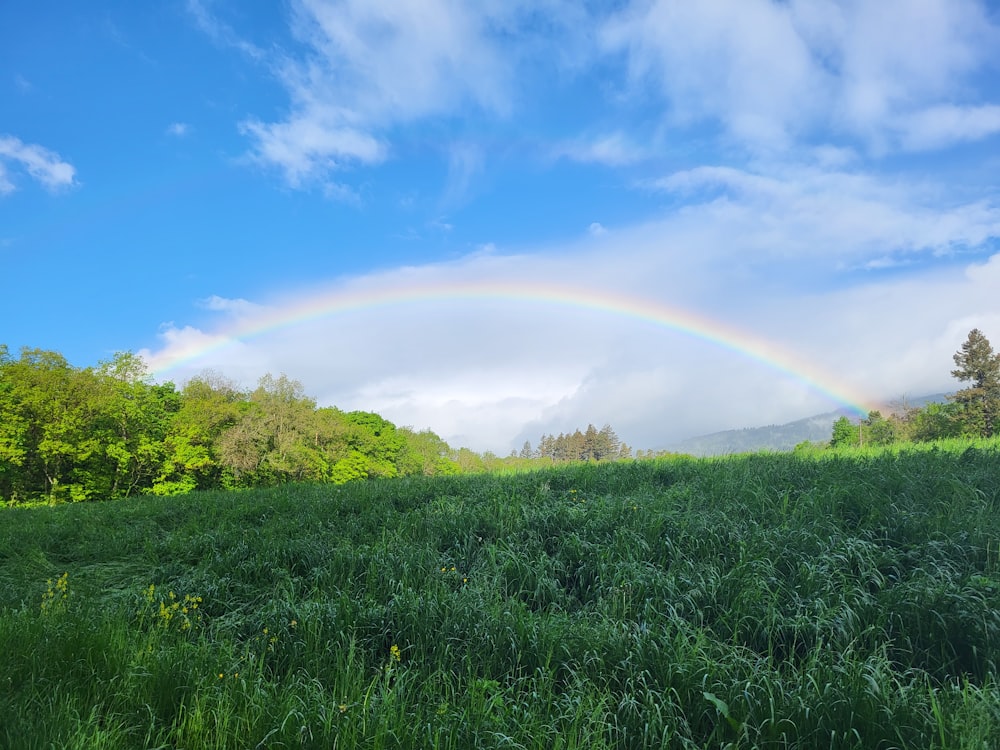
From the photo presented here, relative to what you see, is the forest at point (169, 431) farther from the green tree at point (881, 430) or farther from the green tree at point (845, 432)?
the green tree at point (845, 432)

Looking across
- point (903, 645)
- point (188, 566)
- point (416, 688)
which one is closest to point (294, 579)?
point (188, 566)

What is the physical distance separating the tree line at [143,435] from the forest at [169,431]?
0.09 m

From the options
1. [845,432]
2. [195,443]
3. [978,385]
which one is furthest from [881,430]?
[195,443]

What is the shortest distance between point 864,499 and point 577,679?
18.6 ft

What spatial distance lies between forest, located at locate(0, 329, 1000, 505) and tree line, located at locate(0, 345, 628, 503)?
87 mm

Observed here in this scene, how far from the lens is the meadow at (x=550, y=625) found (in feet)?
10.1

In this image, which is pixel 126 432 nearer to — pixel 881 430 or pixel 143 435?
pixel 143 435

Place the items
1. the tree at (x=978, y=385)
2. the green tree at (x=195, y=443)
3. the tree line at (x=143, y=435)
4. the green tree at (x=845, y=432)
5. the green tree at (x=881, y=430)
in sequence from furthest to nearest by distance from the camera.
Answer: the green tree at (x=845, y=432) → the green tree at (x=881, y=430) → the tree at (x=978, y=385) → the green tree at (x=195, y=443) → the tree line at (x=143, y=435)

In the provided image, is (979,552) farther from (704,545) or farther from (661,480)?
(661,480)

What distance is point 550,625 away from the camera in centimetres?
455

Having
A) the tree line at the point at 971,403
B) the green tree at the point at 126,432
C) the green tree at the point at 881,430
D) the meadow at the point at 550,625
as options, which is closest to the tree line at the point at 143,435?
the green tree at the point at 126,432

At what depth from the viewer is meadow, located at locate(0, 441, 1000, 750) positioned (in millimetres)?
3074

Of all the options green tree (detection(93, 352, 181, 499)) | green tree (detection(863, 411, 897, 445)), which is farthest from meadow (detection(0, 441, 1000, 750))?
green tree (detection(863, 411, 897, 445))

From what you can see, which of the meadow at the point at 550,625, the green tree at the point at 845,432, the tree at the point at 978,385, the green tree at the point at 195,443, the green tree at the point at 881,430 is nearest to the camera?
the meadow at the point at 550,625
